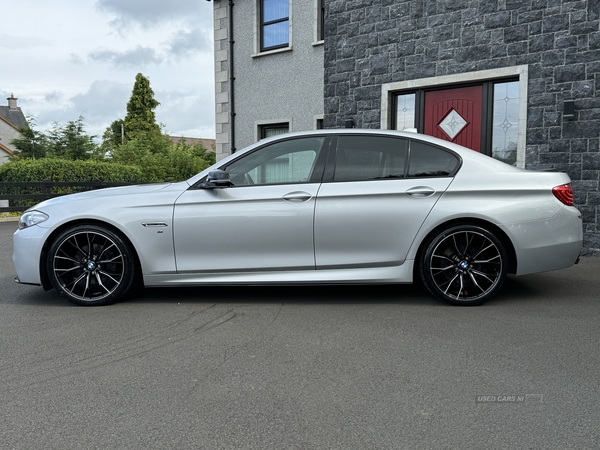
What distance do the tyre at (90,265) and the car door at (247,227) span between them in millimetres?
545

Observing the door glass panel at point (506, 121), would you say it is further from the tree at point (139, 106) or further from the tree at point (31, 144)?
the tree at point (139, 106)

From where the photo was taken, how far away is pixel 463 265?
17.8 ft

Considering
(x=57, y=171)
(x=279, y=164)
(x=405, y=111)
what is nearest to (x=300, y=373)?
(x=279, y=164)

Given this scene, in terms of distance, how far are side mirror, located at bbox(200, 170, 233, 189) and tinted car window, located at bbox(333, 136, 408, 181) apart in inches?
39.2

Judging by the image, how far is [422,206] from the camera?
5387mm

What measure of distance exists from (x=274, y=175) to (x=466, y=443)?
3330mm

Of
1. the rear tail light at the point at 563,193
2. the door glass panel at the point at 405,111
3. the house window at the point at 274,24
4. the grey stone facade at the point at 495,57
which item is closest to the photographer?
the rear tail light at the point at 563,193

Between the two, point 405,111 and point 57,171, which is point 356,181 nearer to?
point 405,111

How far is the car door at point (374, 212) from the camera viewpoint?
212 inches

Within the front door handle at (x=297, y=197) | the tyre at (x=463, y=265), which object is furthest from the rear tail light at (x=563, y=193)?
the front door handle at (x=297, y=197)

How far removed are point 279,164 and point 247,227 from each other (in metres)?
0.70

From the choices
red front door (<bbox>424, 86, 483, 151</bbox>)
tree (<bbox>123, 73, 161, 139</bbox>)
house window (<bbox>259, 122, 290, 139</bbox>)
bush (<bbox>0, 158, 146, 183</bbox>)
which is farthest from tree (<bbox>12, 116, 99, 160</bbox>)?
tree (<bbox>123, 73, 161, 139</bbox>)

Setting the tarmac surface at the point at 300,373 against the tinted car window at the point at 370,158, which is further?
the tinted car window at the point at 370,158

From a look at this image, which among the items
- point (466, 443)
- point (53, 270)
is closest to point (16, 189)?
point (53, 270)
